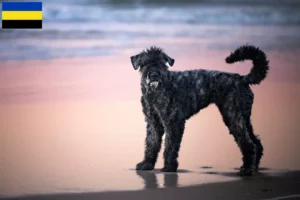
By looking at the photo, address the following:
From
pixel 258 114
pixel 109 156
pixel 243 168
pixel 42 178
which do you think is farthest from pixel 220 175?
pixel 42 178

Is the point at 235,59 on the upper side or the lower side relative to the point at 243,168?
upper

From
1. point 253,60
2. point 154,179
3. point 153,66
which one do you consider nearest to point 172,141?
point 154,179

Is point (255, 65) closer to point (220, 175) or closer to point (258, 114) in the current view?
point (258, 114)

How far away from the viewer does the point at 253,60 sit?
612cm

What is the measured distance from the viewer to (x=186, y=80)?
19.8 feet

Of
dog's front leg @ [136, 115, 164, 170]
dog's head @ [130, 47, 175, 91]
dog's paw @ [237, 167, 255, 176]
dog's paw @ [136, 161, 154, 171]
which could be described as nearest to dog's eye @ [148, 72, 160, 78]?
dog's head @ [130, 47, 175, 91]

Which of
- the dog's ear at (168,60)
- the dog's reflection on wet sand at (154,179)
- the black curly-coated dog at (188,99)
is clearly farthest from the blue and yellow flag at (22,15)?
the dog's reflection on wet sand at (154,179)

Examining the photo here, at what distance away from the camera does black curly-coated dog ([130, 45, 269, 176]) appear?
19.2ft

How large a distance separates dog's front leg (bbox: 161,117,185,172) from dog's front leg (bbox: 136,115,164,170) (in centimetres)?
17

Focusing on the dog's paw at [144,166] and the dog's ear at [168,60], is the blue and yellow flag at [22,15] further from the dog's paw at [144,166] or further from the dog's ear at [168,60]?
the dog's paw at [144,166]

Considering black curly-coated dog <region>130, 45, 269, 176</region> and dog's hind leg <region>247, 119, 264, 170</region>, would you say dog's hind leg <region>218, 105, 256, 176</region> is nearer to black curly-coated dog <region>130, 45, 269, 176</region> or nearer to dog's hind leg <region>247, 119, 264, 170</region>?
black curly-coated dog <region>130, 45, 269, 176</region>

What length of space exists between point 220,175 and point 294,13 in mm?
2427

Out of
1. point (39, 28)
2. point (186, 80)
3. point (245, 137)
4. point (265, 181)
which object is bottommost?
point (265, 181)

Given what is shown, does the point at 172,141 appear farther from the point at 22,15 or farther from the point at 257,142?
the point at 22,15
